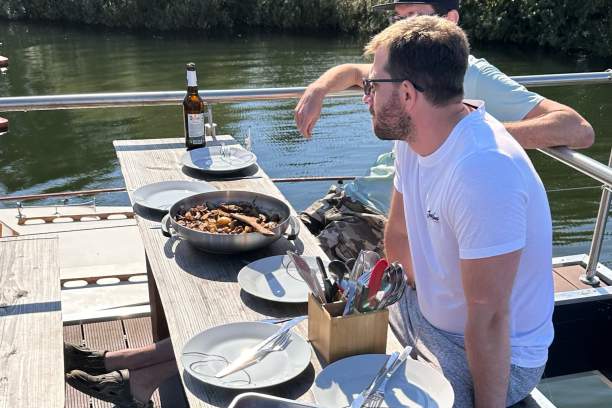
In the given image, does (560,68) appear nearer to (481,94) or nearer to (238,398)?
(481,94)

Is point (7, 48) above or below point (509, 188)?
below

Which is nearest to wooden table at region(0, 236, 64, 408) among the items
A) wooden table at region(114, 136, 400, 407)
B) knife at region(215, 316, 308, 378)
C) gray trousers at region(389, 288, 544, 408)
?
wooden table at region(114, 136, 400, 407)

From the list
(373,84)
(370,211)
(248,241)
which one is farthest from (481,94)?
(248,241)

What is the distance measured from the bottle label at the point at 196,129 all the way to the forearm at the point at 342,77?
19.0 inches

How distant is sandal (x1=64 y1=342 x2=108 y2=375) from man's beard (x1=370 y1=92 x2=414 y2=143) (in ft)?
4.31

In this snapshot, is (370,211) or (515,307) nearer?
(515,307)

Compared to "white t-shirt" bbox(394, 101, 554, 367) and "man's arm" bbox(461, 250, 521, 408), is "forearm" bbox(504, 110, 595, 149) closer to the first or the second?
"white t-shirt" bbox(394, 101, 554, 367)

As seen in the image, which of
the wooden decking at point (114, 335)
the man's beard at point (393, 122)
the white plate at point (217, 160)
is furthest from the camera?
the wooden decking at point (114, 335)

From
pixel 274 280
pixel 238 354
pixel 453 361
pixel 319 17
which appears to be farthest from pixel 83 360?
pixel 319 17

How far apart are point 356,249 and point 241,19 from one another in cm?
2379

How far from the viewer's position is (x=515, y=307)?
163cm

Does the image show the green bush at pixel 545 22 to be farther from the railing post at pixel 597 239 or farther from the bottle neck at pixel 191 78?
the bottle neck at pixel 191 78

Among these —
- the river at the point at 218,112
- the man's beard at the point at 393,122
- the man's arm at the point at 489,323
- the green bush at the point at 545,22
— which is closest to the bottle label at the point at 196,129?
the man's beard at the point at 393,122

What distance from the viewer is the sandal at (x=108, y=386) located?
2.19 metres
